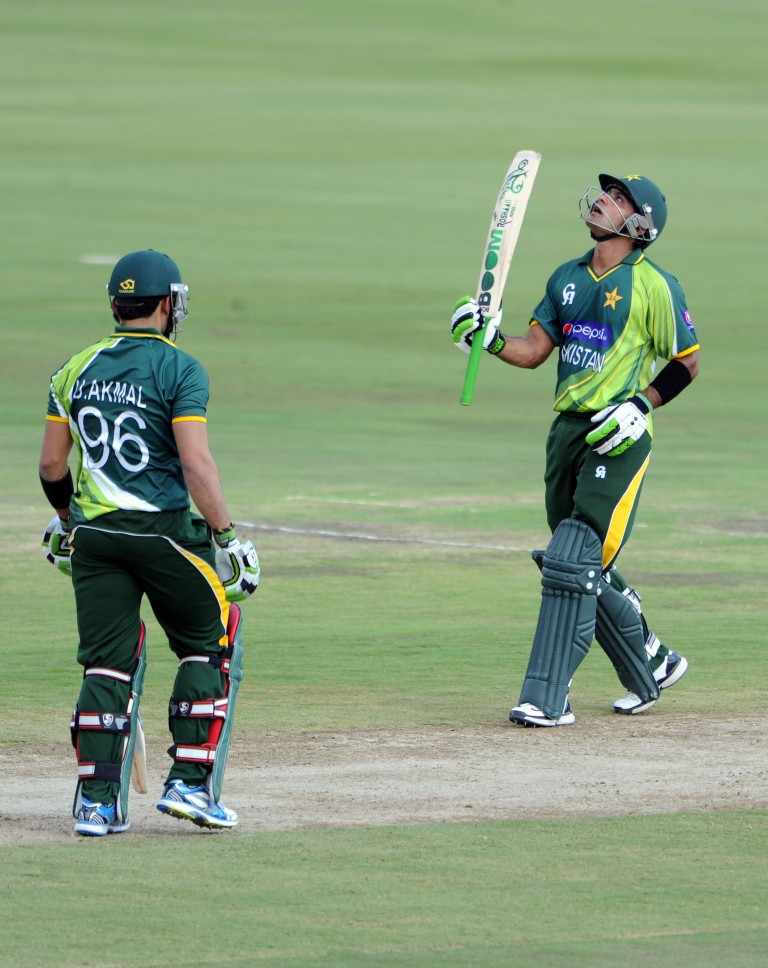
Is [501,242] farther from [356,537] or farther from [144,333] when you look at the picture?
[356,537]

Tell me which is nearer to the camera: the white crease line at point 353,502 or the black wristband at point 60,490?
the black wristband at point 60,490

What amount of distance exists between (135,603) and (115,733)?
0.44 meters

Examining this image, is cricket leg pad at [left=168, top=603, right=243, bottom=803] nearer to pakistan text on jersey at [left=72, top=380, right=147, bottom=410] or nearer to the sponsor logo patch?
pakistan text on jersey at [left=72, top=380, right=147, bottom=410]

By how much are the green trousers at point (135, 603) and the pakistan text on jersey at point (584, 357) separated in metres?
2.46

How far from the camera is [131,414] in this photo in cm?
672

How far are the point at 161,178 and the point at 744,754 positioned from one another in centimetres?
3277

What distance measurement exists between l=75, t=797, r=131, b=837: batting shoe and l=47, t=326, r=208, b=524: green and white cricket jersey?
924mm

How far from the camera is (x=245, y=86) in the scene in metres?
49.9

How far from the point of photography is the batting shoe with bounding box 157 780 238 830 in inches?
265

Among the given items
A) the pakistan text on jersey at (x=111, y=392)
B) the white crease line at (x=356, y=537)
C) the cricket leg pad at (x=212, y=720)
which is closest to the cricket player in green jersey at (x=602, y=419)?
→ the cricket leg pad at (x=212, y=720)

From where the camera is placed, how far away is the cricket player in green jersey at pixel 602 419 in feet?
28.4

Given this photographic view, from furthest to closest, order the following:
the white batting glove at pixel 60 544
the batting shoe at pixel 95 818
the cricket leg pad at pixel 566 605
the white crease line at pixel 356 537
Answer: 1. the white crease line at pixel 356 537
2. the cricket leg pad at pixel 566 605
3. the white batting glove at pixel 60 544
4. the batting shoe at pixel 95 818

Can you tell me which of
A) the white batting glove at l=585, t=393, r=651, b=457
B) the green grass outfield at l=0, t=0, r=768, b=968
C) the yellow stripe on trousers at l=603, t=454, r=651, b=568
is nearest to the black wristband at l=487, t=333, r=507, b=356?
the white batting glove at l=585, t=393, r=651, b=457

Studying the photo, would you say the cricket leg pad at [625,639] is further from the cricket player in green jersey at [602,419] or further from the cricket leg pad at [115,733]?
the cricket leg pad at [115,733]
